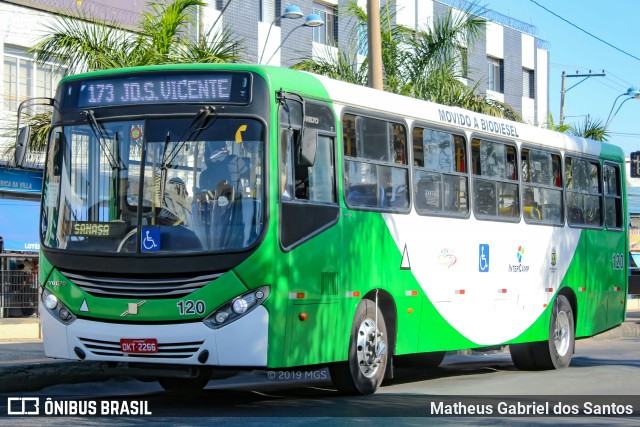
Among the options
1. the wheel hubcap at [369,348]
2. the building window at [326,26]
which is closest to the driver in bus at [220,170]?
the wheel hubcap at [369,348]

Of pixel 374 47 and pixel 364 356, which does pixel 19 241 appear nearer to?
pixel 374 47

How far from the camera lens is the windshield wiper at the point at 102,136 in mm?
11188

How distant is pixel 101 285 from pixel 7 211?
16.8 m

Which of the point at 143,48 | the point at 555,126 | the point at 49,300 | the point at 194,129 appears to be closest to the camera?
the point at 194,129

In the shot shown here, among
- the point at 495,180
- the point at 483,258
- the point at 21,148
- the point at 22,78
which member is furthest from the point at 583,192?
the point at 22,78

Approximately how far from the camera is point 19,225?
2698 cm

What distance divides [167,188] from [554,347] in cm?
798

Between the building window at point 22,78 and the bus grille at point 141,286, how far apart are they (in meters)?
16.5

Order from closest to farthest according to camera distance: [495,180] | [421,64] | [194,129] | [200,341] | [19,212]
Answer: [200,341]
[194,129]
[495,180]
[421,64]
[19,212]

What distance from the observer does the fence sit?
74.5 feet

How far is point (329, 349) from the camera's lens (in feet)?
38.2

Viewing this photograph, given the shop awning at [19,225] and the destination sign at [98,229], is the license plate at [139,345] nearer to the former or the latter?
the destination sign at [98,229]

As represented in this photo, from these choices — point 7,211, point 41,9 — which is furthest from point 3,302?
point 41,9

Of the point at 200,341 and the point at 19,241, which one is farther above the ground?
the point at 19,241
